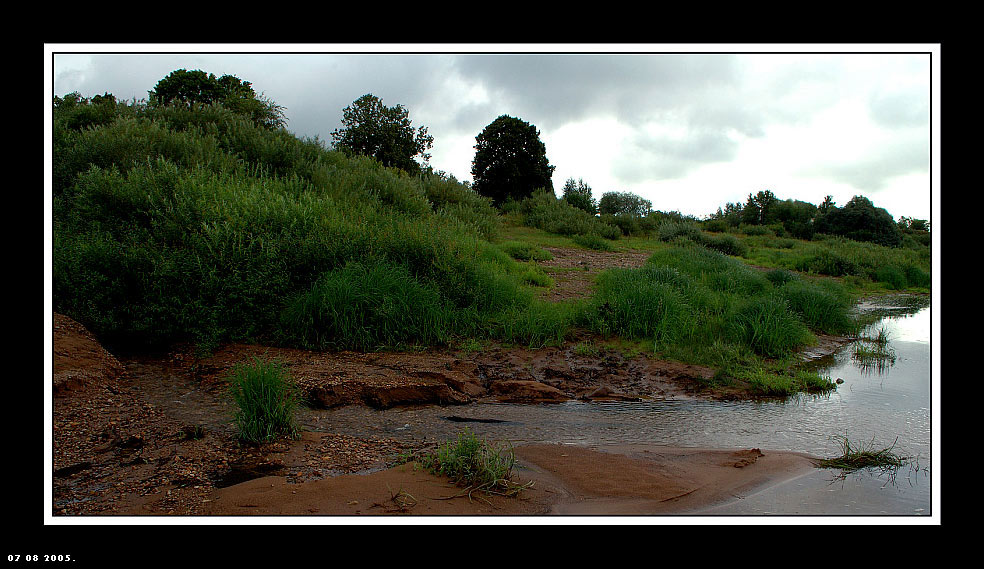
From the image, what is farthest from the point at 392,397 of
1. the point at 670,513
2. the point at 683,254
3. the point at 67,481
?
→ the point at 683,254

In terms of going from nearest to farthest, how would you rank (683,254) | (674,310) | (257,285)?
(257,285) < (674,310) < (683,254)

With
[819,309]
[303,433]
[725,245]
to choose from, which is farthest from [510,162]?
[303,433]

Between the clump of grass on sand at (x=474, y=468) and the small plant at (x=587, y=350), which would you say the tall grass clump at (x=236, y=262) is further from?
the clump of grass on sand at (x=474, y=468)

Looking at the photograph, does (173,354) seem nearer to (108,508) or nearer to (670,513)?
(108,508)

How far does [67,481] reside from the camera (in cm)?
359

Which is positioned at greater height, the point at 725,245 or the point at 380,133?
the point at 380,133

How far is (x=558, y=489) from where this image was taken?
11.4ft

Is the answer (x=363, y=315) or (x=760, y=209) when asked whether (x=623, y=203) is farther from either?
(x=363, y=315)

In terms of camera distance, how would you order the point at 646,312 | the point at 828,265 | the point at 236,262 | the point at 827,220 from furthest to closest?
the point at 827,220, the point at 828,265, the point at 646,312, the point at 236,262

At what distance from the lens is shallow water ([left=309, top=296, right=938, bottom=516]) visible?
3.53 m

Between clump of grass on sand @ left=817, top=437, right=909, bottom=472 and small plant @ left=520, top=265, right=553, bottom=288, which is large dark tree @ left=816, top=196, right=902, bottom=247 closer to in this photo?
small plant @ left=520, top=265, right=553, bottom=288

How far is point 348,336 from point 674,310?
4.31 meters

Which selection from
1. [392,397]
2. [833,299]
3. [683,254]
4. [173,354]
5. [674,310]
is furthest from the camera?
[683,254]

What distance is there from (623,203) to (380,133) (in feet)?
57.2
